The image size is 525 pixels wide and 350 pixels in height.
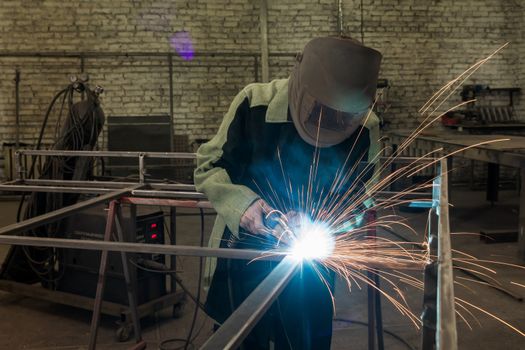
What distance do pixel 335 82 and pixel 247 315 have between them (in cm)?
→ 80

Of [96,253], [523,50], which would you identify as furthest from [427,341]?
[523,50]

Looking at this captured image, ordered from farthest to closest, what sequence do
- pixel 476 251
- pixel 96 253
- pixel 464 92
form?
1. pixel 464 92
2. pixel 476 251
3. pixel 96 253

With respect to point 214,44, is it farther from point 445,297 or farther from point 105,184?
point 445,297

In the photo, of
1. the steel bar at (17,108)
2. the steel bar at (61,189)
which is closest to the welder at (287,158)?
the steel bar at (61,189)

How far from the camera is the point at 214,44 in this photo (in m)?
7.91

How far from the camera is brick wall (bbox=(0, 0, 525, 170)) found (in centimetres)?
767

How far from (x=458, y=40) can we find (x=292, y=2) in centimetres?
285

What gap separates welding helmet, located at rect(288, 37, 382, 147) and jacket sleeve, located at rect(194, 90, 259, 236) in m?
0.23

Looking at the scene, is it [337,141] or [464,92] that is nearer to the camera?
[337,141]

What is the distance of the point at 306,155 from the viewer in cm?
165

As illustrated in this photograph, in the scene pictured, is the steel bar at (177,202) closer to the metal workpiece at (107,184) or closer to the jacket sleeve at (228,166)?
the metal workpiece at (107,184)

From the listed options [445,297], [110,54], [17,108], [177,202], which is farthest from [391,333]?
[17,108]

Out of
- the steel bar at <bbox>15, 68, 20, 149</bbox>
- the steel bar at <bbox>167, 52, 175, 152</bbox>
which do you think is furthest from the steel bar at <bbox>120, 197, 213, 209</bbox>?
the steel bar at <bbox>15, 68, 20, 149</bbox>

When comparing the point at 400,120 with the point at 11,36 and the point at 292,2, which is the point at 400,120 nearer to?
the point at 292,2
